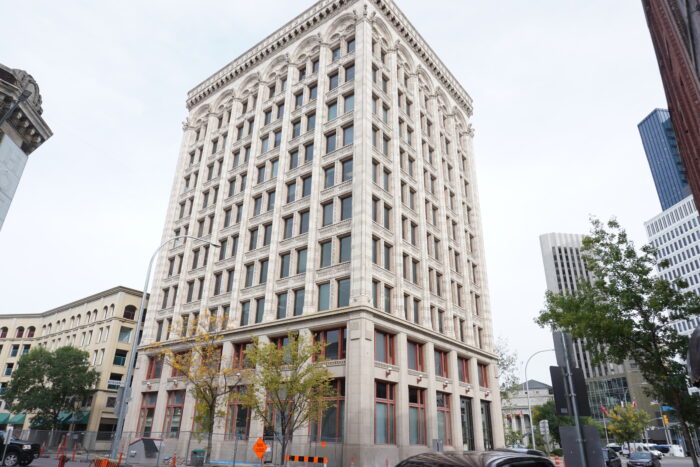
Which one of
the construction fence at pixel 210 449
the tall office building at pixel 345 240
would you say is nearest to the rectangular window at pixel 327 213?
the tall office building at pixel 345 240

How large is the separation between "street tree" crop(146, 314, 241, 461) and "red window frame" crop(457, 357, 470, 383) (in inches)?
745

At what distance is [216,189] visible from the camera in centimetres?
4669

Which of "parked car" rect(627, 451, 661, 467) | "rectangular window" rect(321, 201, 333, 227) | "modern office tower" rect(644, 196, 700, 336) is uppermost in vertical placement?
"modern office tower" rect(644, 196, 700, 336)

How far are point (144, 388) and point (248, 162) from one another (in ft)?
76.2

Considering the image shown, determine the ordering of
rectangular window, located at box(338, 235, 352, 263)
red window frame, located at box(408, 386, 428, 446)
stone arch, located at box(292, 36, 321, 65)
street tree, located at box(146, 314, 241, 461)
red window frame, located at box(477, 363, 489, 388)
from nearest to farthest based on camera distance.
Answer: street tree, located at box(146, 314, 241, 461) → red window frame, located at box(408, 386, 428, 446) → rectangular window, located at box(338, 235, 352, 263) → red window frame, located at box(477, 363, 489, 388) → stone arch, located at box(292, 36, 321, 65)

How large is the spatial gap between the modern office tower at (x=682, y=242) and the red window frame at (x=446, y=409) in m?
110

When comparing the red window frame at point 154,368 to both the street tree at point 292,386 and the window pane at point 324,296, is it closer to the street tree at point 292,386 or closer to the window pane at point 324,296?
the street tree at point 292,386

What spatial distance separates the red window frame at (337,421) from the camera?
27891mm

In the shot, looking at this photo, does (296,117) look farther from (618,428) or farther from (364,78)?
(618,428)

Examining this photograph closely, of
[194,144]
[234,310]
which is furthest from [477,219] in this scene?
[194,144]

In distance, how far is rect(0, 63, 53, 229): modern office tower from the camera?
30922 millimetres

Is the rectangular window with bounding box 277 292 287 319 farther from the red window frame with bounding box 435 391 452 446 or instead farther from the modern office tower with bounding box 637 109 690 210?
the modern office tower with bounding box 637 109 690 210

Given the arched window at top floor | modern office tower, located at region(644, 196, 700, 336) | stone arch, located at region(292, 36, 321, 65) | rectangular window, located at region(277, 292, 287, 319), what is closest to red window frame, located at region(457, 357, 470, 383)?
rectangular window, located at region(277, 292, 287, 319)

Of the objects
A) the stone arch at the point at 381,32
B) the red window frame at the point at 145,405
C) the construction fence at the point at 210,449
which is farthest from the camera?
the stone arch at the point at 381,32
